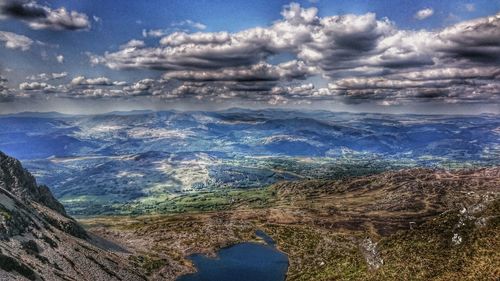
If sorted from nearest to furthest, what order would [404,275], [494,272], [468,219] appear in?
[494,272] < [404,275] < [468,219]

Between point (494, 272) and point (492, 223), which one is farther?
point (492, 223)

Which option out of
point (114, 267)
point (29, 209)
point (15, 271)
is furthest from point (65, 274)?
point (29, 209)

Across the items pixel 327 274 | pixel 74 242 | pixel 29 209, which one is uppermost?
pixel 29 209

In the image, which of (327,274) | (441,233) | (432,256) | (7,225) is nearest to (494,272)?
(432,256)

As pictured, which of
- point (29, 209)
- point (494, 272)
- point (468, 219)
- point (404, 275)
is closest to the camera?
point (494, 272)

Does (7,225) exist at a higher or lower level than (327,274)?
higher

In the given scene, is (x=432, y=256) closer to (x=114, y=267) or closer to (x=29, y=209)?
(x=114, y=267)

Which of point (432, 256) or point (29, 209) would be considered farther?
point (29, 209)

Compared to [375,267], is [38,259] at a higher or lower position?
higher

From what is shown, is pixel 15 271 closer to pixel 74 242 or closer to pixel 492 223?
pixel 74 242
